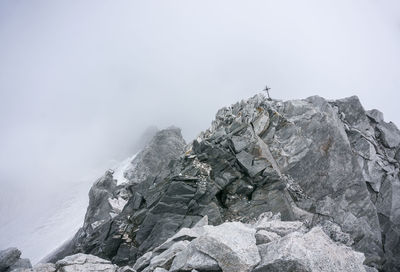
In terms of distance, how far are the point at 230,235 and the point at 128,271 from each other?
645 centimetres

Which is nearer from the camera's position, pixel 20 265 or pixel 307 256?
pixel 307 256

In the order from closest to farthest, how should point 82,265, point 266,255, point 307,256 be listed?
point 307,256 → point 266,255 → point 82,265

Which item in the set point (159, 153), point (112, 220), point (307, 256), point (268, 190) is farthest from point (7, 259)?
point (159, 153)

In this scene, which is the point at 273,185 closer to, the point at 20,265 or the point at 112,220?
the point at 112,220

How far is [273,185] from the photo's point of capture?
29.8 meters

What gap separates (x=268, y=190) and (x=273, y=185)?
0.76 meters

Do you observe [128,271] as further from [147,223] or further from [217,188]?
[217,188]

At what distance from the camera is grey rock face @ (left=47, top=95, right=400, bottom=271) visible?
92.5ft

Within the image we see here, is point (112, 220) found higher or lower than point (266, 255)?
higher

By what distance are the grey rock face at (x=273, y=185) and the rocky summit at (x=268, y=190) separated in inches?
4.3

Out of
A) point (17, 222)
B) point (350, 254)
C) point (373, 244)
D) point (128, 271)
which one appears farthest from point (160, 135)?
point (17, 222)

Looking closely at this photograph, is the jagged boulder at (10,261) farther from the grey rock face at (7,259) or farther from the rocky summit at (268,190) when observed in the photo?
the rocky summit at (268,190)

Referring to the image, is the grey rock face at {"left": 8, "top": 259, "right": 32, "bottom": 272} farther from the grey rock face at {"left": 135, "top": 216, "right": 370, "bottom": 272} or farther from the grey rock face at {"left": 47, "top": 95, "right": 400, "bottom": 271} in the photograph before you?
the grey rock face at {"left": 135, "top": 216, "right": 370, "bottom": 272}

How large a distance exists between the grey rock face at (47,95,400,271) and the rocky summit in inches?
4.3
